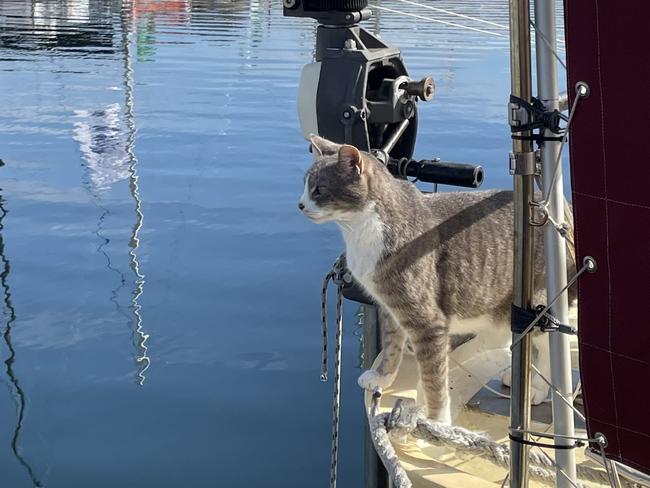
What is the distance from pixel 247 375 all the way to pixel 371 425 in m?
2.76

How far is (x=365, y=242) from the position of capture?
135 inches

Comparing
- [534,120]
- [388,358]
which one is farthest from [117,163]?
[534,120]

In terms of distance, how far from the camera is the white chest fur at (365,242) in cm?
340

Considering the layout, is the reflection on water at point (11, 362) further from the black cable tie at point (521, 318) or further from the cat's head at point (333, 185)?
the black cable tie at point (521, 318)

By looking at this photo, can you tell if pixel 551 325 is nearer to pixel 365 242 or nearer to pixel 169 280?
pixel 365 242

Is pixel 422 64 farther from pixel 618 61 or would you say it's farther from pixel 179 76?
pixel 618 61

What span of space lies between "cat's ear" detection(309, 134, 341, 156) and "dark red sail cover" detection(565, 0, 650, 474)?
58.2 inches

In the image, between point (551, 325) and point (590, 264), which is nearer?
point (590, 264)

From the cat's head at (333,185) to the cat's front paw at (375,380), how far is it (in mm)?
623

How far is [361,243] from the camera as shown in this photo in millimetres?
3447

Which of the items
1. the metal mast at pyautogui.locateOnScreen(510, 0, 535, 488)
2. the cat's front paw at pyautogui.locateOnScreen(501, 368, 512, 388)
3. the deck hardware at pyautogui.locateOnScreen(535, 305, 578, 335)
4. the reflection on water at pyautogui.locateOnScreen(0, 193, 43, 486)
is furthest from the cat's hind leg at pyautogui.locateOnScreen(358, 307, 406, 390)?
the reflection on water at pyautogui.locateOnScreen(0, 193, 43, 486)

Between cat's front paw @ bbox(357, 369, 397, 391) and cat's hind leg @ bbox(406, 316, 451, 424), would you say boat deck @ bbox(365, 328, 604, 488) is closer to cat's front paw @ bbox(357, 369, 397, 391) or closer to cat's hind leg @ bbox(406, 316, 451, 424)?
cat's front paw @ bbox(357, 369, 397, 391)

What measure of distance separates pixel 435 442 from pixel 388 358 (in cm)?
61

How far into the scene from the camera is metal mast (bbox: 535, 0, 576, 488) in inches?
83.0
